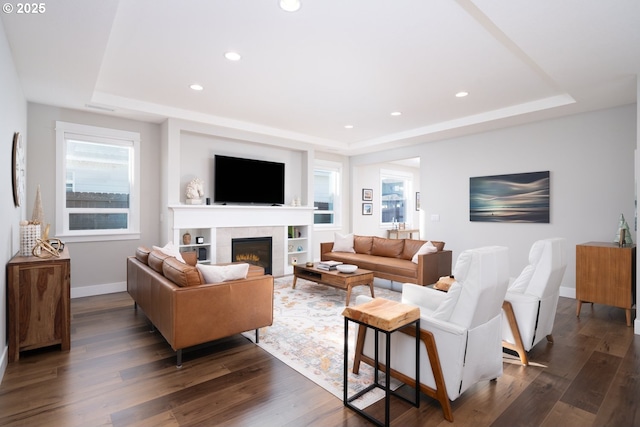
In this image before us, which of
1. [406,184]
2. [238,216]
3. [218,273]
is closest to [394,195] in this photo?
[406,184]

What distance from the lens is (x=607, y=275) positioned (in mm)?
3762

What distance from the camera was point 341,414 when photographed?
2.04m

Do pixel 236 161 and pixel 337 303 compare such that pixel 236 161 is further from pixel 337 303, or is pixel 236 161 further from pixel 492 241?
pixel 492 241

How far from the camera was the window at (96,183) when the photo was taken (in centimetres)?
458

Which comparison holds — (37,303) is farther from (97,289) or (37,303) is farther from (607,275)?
(607,275)

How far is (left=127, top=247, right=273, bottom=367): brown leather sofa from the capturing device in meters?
2.58

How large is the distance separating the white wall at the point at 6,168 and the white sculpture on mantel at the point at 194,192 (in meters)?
2.14

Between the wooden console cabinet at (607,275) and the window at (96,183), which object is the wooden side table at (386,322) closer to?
the wooden console cabinet at (607,275)

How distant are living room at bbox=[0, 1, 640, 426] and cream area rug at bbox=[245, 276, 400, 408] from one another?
2160mm

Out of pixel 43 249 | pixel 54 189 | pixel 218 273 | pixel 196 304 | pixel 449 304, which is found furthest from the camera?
pixel 54 189

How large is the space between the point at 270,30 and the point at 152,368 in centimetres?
282

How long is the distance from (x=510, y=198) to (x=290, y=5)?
4.49 metres

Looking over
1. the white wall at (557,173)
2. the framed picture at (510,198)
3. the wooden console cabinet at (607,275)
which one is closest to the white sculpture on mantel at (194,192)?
the white wall at (557,173)

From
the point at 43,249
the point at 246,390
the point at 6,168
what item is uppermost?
the point at 6,168
